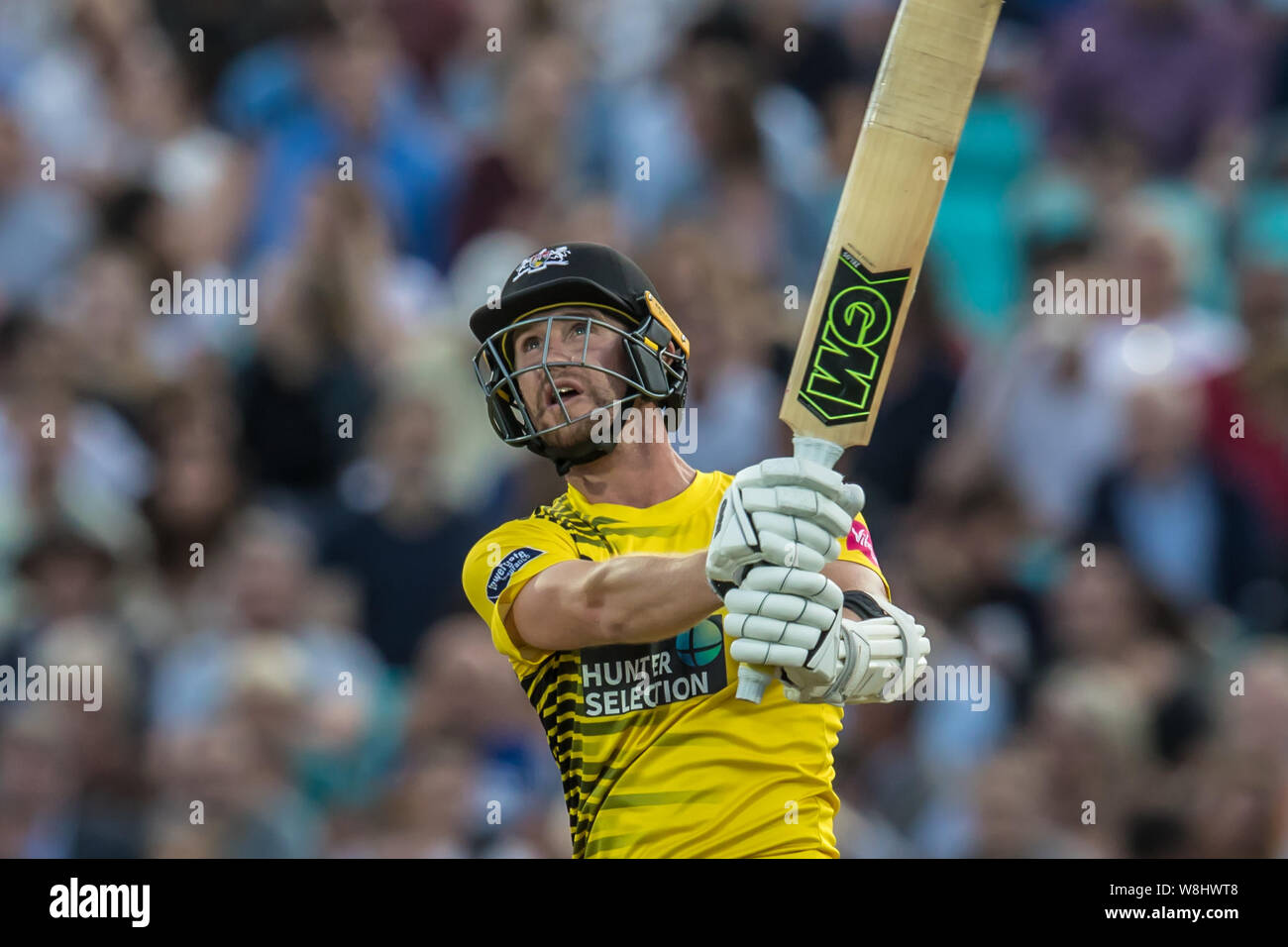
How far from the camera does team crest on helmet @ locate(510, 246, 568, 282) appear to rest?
5090 millimetres

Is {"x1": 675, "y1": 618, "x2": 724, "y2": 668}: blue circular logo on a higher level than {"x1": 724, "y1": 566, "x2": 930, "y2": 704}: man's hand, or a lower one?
higher

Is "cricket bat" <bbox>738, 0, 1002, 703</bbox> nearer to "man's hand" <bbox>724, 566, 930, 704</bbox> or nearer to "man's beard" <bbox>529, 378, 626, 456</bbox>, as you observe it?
"man's hand" <bbox>724, 566, 930, 704</bbox>

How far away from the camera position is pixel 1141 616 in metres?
7.62

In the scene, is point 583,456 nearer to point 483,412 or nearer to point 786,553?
point 786,553

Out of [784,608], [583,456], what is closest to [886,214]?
[784,608]

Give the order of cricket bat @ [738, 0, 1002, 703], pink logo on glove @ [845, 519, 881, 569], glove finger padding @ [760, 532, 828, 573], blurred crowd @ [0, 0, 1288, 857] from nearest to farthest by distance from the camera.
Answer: glove finger padding @ [760, 532, 828, 573] < cricket bat @ [738, 0, 1002, 703] < pink logo on glove @ [845, 519, 881, 569] < blurred crowd @ [0, 0, 1288, 857]

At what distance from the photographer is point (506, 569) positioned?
4969 mm

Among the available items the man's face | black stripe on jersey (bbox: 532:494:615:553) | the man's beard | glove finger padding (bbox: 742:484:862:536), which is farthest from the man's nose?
glove finger padding (bbox: 742:484:862:536)

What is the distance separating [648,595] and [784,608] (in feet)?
1.53

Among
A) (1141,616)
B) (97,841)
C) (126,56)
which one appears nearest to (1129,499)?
(1141,616)

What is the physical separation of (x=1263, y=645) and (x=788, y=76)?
369 centimetres

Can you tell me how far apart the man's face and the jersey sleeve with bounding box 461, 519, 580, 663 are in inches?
9.7

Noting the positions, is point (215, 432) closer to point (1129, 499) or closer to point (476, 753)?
point (476, 753)

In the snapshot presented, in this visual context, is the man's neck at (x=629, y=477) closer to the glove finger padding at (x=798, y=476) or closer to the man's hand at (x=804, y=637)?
the man's hand at (x=804, y=637)
